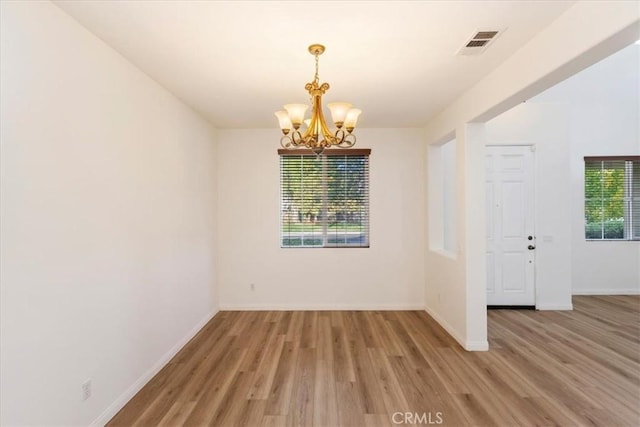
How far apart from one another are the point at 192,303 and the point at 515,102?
402 centimetres

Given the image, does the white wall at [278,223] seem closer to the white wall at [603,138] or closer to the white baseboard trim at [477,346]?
the white baseboard trim at [477,346]

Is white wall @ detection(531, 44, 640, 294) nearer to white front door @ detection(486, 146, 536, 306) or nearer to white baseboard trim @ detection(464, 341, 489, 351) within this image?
white front door @ detection(486, 146, 536, 306)

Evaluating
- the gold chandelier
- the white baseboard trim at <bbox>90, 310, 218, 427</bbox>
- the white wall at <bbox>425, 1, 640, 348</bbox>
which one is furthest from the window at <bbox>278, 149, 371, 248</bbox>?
the gold chandelier

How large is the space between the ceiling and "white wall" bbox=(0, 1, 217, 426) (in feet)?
0.92

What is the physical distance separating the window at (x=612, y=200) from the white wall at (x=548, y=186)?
126 centimetres

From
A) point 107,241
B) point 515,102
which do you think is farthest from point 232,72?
point 515,102

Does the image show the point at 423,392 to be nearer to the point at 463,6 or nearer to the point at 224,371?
the point at 224,371

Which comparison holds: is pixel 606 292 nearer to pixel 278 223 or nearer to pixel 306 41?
pixel 278 223

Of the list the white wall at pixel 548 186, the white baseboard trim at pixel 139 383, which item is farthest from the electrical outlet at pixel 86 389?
the white wall at pixel 548 186

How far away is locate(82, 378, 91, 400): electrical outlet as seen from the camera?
191 centimetres

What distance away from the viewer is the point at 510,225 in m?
4.45

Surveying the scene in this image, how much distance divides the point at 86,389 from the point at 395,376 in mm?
2350

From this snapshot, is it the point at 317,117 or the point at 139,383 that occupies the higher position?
the point at 317,117

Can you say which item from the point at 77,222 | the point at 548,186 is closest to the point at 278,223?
the point at 77,222
